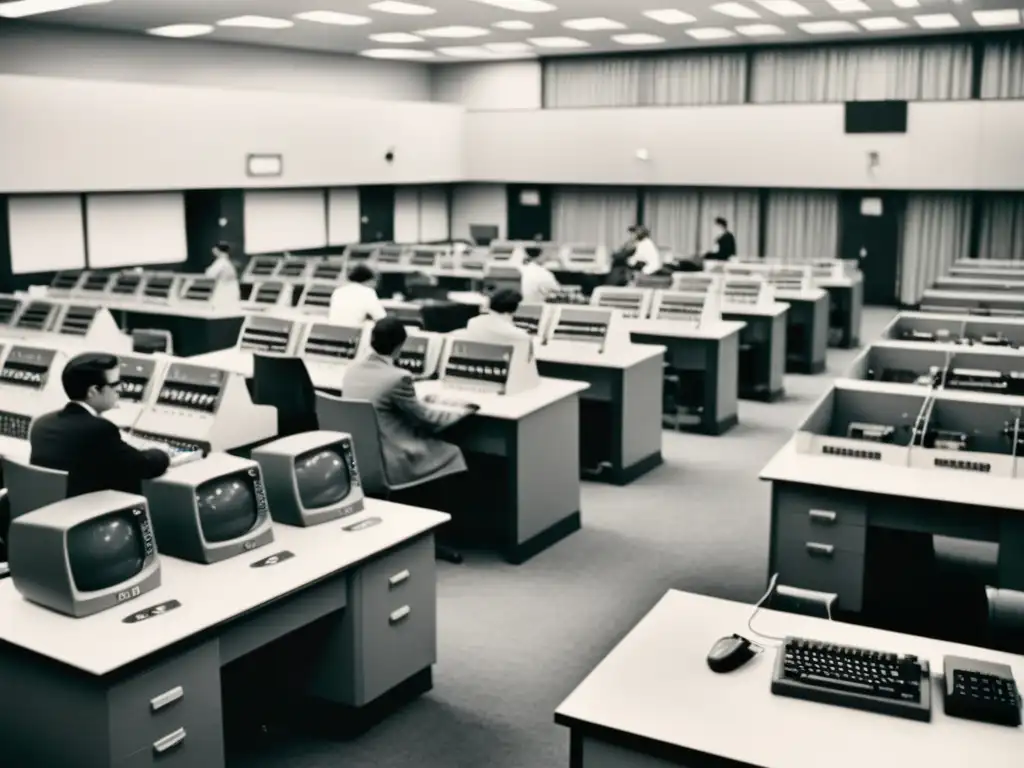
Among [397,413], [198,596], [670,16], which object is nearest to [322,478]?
[198,596]

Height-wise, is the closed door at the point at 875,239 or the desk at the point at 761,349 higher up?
the closed door at the point at 875,239

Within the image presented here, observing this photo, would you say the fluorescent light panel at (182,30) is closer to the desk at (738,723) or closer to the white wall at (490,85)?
the white wall at (490,85)

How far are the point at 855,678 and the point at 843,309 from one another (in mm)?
9227

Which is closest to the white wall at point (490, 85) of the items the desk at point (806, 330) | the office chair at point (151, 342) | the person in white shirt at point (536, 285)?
the desk at point (806, 330)

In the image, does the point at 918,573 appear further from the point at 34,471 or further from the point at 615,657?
the point at 34,471

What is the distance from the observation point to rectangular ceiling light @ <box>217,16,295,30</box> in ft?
36.1

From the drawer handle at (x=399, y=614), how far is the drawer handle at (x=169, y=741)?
0.91 metres

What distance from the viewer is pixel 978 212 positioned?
531 inches

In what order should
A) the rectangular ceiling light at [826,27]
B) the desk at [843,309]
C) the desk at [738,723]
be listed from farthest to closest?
the rectangular ceiling light at [826,27]
the desk at [843,309]
the desk at [738,723]

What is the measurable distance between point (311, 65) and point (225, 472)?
12.2 metres

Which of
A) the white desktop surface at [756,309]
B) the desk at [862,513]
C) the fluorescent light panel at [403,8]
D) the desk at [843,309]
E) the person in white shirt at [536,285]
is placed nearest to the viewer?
the desk at [862,513]

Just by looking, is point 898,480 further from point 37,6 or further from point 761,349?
point 37,6

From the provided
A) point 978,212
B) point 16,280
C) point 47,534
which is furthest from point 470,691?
point 978,212

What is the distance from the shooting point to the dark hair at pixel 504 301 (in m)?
5.92
